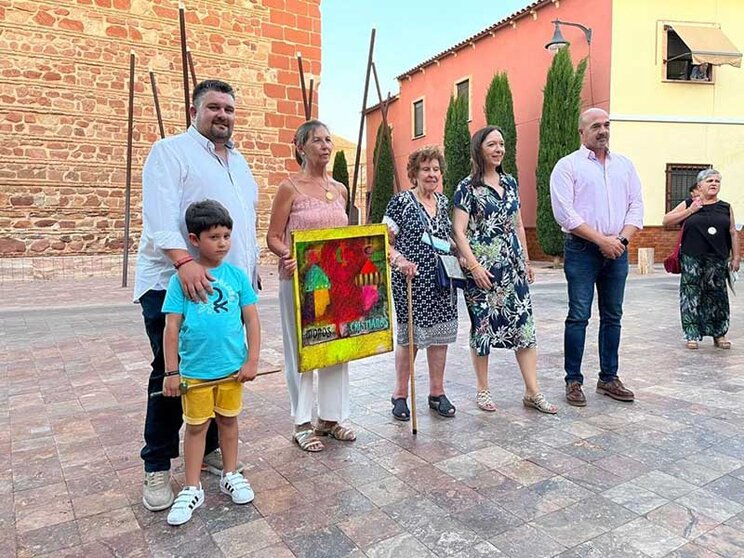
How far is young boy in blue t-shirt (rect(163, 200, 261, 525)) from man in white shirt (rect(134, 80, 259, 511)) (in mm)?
78

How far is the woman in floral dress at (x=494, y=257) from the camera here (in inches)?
144

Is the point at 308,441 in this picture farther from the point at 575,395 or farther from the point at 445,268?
the point at 575,395

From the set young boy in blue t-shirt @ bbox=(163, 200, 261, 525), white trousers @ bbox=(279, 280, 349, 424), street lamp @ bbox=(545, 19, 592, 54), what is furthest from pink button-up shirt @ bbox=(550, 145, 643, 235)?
street lamp @ bbox=(545, 19, 592, 54)

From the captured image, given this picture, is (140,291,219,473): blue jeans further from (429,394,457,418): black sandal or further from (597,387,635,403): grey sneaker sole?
(597,387,635,403): grey sneaker sole

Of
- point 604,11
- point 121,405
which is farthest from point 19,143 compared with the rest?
point 604,11

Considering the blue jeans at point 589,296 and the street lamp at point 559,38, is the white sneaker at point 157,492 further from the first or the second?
the street lamp at point 559,38

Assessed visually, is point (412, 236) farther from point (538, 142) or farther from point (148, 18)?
point (538, 142)

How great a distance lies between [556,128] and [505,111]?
212cm

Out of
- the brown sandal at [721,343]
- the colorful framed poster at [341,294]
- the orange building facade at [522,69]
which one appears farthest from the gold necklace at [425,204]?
the orange building facade at [522,69]

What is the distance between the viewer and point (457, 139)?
63.3 feet

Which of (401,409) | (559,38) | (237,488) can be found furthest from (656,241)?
(237,488)

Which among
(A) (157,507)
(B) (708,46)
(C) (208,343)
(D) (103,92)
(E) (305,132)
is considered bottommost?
(A) (157,507)

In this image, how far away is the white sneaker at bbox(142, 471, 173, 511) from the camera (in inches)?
99.7

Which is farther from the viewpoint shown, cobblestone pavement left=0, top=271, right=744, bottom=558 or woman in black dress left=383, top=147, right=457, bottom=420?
woman in black dress left=383, top=147, right=457, bottom=420
